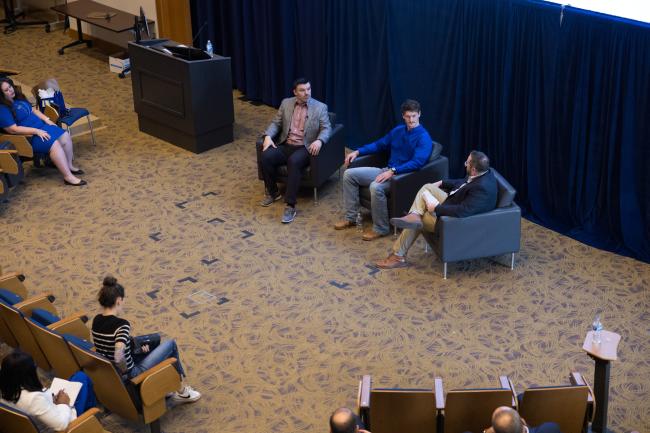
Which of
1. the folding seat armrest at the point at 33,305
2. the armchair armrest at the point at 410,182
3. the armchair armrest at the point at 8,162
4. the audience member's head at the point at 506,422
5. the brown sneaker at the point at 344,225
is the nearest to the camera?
the audience member's head at the point at 506,422

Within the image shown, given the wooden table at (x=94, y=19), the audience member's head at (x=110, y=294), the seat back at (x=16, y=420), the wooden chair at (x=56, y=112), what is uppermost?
the wooden table at (x=94, y=19)

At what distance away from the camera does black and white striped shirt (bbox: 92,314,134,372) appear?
529cm

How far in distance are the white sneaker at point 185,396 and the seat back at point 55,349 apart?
2.18 feet

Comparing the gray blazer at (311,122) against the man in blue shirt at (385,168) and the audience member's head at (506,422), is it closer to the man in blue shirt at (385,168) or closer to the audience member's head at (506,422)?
the man in blue shirt at (385,168)

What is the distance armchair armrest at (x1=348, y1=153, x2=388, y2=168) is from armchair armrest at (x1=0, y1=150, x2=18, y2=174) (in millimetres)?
3168

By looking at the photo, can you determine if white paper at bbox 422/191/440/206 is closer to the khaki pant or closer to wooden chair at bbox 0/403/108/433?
the khaki pant

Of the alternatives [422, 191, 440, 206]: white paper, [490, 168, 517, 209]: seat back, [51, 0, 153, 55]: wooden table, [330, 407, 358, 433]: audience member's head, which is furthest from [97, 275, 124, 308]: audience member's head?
[51, 0, 153, 55]: wooden table

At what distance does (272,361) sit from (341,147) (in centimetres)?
314

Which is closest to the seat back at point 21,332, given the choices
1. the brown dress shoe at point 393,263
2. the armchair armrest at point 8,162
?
the armchair armrest at point 8,162

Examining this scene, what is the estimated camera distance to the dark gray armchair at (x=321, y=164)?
27.9ft

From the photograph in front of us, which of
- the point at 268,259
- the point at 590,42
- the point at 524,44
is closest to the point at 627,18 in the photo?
the point at 590,42

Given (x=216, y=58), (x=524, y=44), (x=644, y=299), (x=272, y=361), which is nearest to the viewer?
(x=272, y=361)

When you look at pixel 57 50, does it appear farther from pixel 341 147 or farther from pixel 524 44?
pixel 524 44

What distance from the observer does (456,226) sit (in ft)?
23.3
